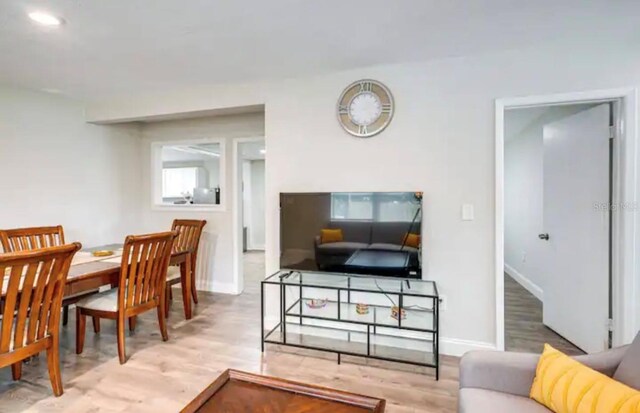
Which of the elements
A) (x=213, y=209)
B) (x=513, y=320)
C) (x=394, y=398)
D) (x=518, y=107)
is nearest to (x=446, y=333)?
(x=394, y=398)

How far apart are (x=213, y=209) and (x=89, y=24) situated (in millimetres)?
2528

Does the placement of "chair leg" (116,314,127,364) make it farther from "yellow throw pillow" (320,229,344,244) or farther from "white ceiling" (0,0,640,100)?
"white ceiling" (0,0,640,100)

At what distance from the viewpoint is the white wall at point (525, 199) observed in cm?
414

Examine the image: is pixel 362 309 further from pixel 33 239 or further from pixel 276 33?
pixel 33 239

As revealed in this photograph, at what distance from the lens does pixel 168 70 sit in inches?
114

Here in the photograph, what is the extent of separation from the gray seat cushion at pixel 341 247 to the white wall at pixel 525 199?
2.48 metres

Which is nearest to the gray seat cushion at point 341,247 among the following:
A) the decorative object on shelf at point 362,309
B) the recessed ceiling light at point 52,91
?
the decorative object on shelf at point 362,309

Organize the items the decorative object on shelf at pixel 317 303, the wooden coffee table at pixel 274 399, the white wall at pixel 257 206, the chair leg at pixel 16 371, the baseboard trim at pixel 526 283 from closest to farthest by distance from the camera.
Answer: the wooden coffee table at pixel 274 399 → the chair leg at pixel 16 371 → the decorative object on shelf at pixel 317 303 → the baseboard trim at pixel 526 283 → the white wall at pixel 257 206

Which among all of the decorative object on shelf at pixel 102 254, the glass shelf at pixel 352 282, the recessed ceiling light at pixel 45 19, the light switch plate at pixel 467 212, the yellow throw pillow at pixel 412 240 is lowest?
the glass shelf at pixel 352 282

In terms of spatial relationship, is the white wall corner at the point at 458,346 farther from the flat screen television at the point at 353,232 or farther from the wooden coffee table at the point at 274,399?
the wooden coffee table at the point at 274,399

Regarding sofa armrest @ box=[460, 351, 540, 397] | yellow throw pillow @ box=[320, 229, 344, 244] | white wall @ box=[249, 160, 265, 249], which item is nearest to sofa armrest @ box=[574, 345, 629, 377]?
sofa armrest @ box=[460, 351, 540, 397]

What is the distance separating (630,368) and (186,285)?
3434 mm

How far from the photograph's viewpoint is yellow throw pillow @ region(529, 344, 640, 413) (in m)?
1.12

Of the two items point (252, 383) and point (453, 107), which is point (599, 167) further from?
point (252, 383)
